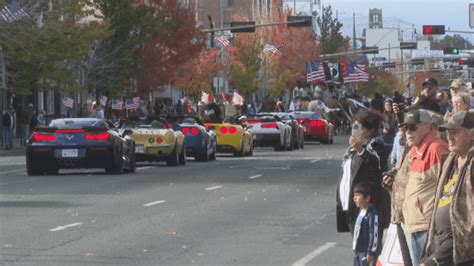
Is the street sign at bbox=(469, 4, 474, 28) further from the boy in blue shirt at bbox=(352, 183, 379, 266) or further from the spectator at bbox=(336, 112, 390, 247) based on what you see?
the boy in blue shirt at bbox=(352, 183, 379, 266)

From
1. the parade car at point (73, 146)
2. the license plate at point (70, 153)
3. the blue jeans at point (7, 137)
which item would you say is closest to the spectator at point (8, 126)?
the blue jeans at point (7, 137)

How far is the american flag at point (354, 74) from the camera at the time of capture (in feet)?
315

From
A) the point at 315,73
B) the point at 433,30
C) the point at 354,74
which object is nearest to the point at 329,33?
the point at 354,74

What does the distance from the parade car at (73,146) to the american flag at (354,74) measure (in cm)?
6551

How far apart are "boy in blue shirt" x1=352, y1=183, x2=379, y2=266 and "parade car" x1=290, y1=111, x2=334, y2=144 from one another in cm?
4448

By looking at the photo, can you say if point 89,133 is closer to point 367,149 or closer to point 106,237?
point 106,237

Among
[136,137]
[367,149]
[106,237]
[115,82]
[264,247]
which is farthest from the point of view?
[115,82]

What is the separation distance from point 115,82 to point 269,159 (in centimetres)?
2457

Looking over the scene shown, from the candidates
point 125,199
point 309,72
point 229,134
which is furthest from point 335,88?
point 125,199

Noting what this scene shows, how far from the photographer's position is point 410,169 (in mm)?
10891

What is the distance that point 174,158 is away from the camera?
116ft

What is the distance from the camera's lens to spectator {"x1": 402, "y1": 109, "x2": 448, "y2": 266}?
34.1 ft

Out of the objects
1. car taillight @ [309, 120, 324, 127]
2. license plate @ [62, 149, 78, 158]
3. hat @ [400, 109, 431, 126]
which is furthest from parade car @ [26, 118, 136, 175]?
car taillight @ [309, 120, 324, 127]

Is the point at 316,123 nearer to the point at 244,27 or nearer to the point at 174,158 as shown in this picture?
the point at 244,27
